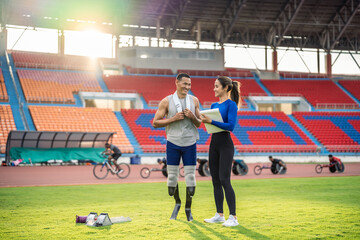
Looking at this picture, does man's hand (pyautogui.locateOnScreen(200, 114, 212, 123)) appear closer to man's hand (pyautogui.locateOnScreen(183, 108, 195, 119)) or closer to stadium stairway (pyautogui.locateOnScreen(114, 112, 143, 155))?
man's hand (pyautogui.locateOnScreen(183, 108, 195, 119))

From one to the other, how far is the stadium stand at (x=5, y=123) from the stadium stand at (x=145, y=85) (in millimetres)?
11213

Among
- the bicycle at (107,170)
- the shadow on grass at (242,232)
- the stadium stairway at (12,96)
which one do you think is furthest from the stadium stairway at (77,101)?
the shadow on grass at (242,232)

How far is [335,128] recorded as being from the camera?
39750mm

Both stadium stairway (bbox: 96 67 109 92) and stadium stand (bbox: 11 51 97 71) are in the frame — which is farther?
stadium stand (bbox: 11 51 97 71)

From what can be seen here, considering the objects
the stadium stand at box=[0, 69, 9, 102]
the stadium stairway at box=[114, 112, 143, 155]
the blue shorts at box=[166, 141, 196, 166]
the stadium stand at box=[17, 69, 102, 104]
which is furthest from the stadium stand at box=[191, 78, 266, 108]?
the blue shorts at box=[166, 141, 196, 166]

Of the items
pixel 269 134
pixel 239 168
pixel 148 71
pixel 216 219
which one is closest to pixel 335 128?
pixel 269 134

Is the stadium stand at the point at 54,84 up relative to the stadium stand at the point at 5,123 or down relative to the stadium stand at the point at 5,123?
up

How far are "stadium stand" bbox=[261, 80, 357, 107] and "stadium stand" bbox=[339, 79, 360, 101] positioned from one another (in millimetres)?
1183

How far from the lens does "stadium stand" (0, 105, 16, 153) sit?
2984 cm

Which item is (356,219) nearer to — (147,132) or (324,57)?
(147,132)

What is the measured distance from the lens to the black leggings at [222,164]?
6199mm

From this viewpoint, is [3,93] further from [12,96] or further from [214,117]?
[214,117]

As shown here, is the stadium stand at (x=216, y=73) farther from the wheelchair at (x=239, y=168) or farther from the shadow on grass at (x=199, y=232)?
the shadow on grass at (x=199, y=232)

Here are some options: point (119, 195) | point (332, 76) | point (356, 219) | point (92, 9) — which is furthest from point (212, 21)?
point (356, 219)
